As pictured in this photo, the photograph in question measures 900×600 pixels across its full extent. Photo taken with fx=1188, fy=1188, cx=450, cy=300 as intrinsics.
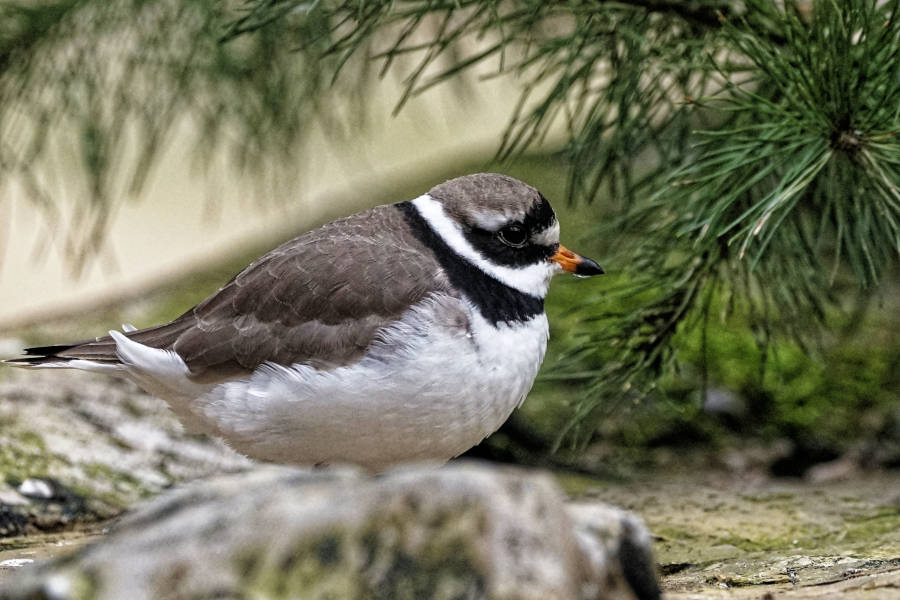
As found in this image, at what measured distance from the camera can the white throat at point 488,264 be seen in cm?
285

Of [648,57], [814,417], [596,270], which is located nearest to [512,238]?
[596,270]

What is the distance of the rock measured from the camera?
157 centimetres

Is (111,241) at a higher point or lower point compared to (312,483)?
lower

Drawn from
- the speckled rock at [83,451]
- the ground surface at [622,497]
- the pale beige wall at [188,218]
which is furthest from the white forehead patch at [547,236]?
the pale beige wall at [188,218]

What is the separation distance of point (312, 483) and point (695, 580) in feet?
3.48

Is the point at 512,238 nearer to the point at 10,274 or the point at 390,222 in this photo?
the point at 390,222

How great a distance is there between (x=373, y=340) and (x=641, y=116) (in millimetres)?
1211

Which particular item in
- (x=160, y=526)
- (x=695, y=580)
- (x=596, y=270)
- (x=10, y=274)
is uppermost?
(x=596, y=270)

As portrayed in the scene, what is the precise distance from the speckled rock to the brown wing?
41 centimetres

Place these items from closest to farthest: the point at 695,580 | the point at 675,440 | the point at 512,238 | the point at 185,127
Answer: the point at 695,580
the point at 512,238
the point at 675,440
the point at 185,127

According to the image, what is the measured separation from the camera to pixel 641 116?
3.41 m

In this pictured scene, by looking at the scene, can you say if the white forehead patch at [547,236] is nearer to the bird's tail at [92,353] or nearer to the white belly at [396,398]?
the white belly at [396,398]

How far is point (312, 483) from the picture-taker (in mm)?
1700

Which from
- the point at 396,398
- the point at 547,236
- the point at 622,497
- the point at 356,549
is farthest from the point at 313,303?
the point at 356,549
